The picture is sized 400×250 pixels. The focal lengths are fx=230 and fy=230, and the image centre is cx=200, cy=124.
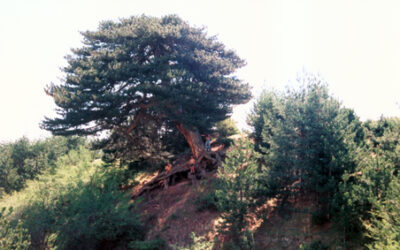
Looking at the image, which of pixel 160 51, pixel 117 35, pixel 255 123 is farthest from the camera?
pixel 160 51

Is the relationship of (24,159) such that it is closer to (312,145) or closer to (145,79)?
(145,79)

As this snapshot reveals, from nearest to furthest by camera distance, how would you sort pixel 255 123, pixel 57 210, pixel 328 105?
pixel 328 105 < pixel 57 210 < pixel 255 123

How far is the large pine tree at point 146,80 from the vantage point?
52.1 feet

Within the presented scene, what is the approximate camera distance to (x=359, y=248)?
8.57 metres

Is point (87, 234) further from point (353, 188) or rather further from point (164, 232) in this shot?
point (353, 188)

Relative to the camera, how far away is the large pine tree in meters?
15.9

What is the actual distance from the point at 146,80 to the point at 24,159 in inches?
1062

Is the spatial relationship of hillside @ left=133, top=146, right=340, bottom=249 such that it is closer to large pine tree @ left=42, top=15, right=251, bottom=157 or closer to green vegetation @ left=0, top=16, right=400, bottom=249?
green vegetation @ left=0, top=16, right=400, bottom=249

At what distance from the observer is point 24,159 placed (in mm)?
31938

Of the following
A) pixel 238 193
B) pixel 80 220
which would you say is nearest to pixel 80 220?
pixel 80 220

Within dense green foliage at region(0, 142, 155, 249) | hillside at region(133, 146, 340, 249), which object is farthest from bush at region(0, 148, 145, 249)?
hillside at region(133, 146, 340, 249)

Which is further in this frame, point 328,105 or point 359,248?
point 328,105

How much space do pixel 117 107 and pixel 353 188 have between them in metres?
14.8

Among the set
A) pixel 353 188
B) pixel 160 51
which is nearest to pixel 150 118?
pixel 160 51
